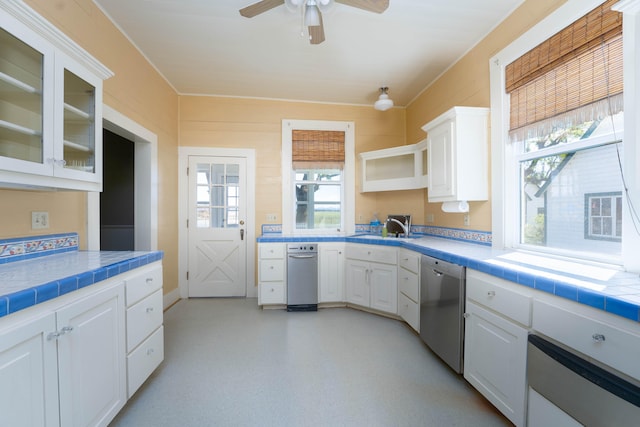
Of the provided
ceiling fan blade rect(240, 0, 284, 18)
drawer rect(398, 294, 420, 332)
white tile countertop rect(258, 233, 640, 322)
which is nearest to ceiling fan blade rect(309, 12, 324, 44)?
ceiling fan blade rect(240, 0, 284, 18)

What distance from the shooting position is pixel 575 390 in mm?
1094

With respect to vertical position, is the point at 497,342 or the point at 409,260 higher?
the point at 409,260

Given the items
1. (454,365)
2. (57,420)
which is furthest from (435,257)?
(57,420)

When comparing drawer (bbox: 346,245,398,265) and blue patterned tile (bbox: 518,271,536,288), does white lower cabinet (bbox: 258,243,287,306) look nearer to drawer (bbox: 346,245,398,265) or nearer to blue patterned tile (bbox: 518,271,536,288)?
drawer (bbox: 346,245,398,265)

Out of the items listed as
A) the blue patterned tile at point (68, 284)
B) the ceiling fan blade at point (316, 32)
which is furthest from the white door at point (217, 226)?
the blue patterned tile at point (68, 284)

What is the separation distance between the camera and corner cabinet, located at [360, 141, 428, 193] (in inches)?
126

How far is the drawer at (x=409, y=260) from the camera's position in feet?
8.22

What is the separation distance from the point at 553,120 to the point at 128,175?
445 cm

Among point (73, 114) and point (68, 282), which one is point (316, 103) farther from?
point (68, 282)

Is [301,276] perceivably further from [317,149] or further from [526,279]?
[526,279]

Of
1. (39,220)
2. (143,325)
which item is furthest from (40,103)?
(143,325)

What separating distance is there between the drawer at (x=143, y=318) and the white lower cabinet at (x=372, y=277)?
2.07m

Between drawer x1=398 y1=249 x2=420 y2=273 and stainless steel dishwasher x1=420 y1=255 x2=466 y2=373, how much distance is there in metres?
0.13

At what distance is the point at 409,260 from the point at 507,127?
1.43 m
